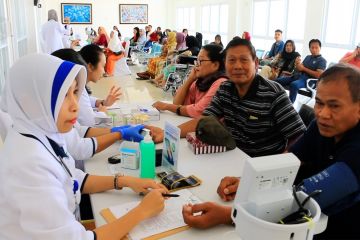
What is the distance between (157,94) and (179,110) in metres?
3.33

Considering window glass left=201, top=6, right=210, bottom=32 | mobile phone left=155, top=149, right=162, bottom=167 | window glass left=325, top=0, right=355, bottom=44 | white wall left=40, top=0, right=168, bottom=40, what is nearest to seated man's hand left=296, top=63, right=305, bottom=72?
window glass left=325, top=0, right=355, bottom=44

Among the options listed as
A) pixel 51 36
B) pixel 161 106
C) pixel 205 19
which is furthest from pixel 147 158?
pixel 205 19

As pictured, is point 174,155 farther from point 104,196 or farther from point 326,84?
point 326,84

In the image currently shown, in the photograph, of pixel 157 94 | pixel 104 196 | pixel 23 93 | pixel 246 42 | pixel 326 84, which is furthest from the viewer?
pixel 157 94

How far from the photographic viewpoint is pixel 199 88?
9.23ft

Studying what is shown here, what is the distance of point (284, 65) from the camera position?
6441 millimetres

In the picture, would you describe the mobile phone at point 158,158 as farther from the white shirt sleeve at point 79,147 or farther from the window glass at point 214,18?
the window glass at point 214,18

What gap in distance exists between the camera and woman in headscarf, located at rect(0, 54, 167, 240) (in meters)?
0.92

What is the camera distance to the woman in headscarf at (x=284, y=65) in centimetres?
631

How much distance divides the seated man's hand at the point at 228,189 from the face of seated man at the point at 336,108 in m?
0.40

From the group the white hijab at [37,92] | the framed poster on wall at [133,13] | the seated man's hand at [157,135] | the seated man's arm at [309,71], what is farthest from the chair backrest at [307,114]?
the framed poster on wall at [133,13]

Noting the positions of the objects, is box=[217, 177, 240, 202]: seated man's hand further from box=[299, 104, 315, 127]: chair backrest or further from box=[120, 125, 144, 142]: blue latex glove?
box=[299, 104, 315, 127]: chair backrest

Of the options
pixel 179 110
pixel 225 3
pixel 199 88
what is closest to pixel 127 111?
pixel 179 110

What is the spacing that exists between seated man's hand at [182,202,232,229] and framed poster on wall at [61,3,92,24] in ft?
51.9
